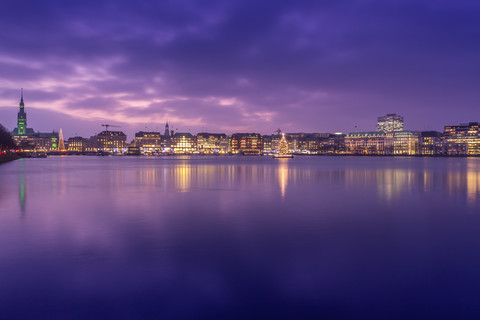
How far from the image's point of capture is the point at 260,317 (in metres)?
7.04

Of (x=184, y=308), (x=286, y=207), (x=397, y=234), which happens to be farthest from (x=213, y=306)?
(x=286, y=207)

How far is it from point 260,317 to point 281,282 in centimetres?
178

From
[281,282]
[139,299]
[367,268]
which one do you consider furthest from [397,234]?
[139,299]

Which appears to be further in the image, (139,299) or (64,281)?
(64,281)

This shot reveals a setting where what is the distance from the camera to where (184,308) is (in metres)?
7.38

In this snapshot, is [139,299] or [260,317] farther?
[139,299]

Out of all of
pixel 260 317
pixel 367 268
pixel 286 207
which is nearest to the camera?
pixel 260 317

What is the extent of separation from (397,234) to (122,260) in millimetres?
9346

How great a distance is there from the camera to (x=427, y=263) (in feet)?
33.4

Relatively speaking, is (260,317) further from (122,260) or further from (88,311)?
(122,260)

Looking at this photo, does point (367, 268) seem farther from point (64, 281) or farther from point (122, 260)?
point (64, 281)

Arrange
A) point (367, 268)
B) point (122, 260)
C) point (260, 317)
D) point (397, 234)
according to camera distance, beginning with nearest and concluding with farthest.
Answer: point (260, 317), point (367, 268), point (122, 260), point (397, 234)

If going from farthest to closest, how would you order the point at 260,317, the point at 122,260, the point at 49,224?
1. the point at 49,224
2. the point at 122,260
3. the point at 260,317

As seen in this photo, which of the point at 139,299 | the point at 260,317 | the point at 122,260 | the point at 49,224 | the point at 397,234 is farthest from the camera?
the point at 49,224
